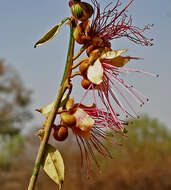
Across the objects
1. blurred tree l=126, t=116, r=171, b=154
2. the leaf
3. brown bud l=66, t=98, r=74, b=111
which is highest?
blurred tree l=126, t=116, r=171, b=154

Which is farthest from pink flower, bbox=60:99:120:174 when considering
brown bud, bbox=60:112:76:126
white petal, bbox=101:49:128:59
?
white petal, bbox=101:49:128:59

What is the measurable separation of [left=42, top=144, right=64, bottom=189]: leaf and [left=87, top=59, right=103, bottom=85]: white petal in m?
0.15

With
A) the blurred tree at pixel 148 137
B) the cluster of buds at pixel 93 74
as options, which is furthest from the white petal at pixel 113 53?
the blurred tree at pixel 148 137

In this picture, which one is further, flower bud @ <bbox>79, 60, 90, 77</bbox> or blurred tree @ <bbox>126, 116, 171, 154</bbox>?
blurred tree @ <bbox>126, 116, 171, 154</bbox>

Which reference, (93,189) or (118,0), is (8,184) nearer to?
(93,189)

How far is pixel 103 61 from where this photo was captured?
23.4 inches

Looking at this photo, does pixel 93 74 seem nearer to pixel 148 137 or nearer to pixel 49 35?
pixel 49 35

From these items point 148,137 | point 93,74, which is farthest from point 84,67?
point 148,137

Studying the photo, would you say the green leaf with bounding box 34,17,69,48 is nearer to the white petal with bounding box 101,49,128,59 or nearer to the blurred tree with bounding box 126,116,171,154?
the white petal with bounding box 101,49,128,59

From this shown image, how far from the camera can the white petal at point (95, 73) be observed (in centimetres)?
54

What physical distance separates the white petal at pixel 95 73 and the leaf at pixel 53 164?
15 centimetres

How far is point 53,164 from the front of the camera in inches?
21.9

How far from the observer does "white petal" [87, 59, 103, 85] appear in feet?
1.76

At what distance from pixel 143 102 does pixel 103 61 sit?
0.12 m
